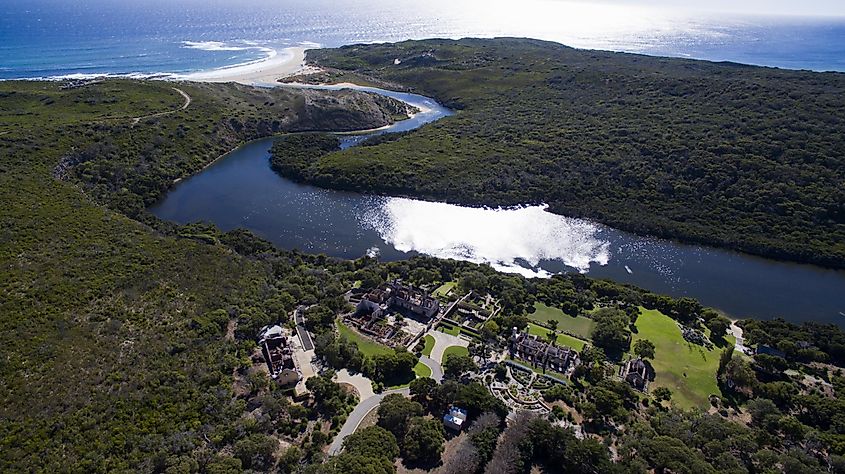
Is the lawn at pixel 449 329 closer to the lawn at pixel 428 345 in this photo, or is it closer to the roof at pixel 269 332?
the lawn at pixel 428 345

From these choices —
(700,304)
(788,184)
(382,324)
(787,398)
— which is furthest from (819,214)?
(382,324)

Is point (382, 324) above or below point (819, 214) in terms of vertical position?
below

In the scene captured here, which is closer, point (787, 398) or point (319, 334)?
point (787, 398)

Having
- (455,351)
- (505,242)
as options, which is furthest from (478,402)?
(505,242)

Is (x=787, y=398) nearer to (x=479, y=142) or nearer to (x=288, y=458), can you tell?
(x=288, y=458)

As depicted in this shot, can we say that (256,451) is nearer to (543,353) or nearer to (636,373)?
(543,353)

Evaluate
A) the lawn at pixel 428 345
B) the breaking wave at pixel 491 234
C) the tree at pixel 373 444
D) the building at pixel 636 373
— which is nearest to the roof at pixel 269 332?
the lawn at pixel 428 345
